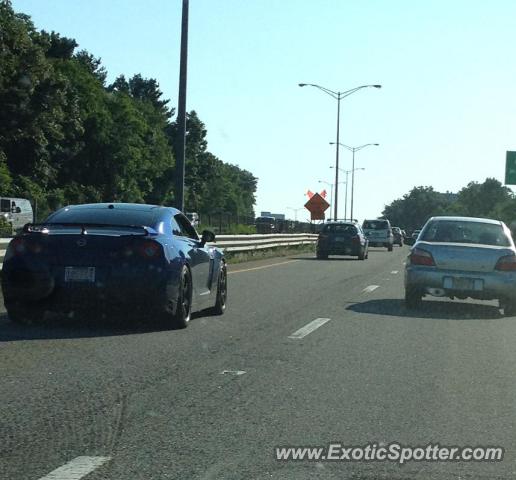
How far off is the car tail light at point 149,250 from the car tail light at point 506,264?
20.1 ft

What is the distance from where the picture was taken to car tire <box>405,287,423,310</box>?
1561 centimetres

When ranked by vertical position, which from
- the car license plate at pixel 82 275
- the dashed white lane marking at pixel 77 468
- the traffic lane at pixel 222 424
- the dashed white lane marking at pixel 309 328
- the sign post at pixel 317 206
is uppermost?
the sign post at pixel 317 206

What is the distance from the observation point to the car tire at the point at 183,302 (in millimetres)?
11523

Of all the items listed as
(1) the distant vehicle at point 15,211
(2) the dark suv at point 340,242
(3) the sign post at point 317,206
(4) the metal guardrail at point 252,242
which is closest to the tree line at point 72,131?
(1) the distant vehicle at point 15,211

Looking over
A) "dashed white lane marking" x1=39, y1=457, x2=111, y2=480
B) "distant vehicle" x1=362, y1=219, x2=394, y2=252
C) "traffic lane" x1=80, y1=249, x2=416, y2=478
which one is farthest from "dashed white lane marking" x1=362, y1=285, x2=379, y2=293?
"distant vehicle" x1=362, y1=219, x2=394, y2=252

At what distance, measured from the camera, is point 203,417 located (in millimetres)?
6902

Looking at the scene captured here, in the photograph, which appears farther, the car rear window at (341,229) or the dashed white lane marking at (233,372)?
the car rear window at (341,229)

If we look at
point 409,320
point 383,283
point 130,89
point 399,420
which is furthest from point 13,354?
point 130,89

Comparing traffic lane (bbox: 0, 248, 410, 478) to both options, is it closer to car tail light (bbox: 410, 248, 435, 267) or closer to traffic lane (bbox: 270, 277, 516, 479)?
traffic lane (bbox: 270, 277, 516, 479)

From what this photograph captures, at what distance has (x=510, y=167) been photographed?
56719 mm

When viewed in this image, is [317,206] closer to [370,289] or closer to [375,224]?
[375,224]

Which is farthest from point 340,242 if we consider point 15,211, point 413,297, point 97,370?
point 97,370

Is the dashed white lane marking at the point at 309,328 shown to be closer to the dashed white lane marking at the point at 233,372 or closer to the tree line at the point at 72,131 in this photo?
the dashed white lane marking at the point at 233,372

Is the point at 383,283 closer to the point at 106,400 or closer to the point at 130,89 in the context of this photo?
the point at 106,400
